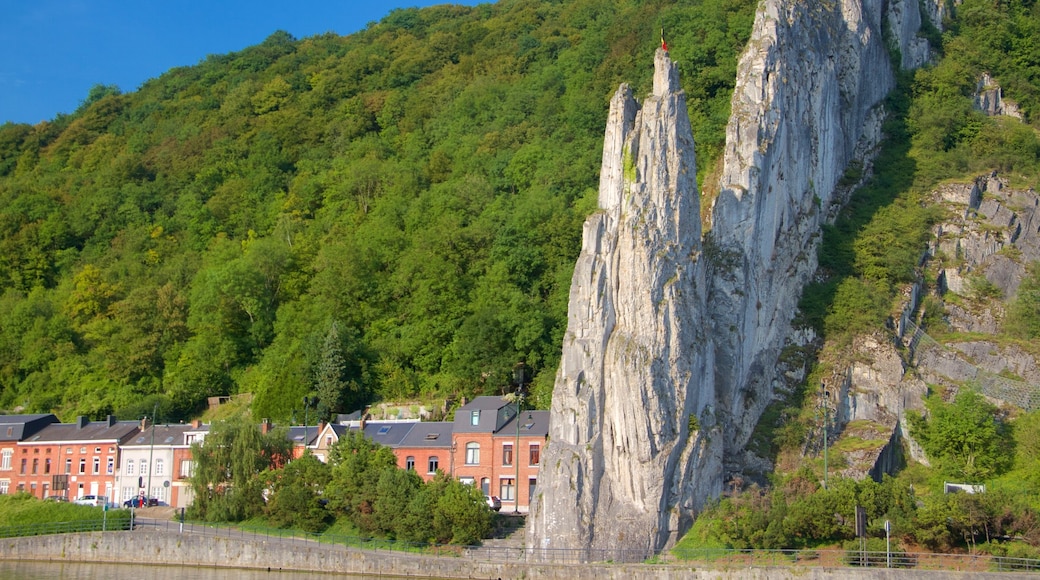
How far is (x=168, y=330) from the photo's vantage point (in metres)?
92.4

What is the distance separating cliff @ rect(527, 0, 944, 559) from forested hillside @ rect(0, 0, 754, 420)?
503 inches

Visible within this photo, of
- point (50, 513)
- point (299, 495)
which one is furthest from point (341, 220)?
point (299, 495)

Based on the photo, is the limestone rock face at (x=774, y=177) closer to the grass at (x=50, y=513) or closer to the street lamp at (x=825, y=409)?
the street lamp at (x=825, y=409)

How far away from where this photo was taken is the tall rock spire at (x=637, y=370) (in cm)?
5100

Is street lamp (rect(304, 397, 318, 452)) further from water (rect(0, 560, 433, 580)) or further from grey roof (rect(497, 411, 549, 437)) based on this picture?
water (rect(0, 560, 433, 580))

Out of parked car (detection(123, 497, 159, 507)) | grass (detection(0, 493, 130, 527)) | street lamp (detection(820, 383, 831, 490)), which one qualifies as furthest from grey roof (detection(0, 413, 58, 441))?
street lamp (detection(820, 383, 831, 490))

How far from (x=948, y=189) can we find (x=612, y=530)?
3691cm

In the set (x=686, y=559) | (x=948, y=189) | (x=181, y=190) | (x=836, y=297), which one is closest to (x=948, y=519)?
(x=686, y=559)

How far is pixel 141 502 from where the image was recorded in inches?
2736

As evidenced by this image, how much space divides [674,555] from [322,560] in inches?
623

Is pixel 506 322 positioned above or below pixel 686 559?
above

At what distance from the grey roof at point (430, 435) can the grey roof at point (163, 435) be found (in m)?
16.0

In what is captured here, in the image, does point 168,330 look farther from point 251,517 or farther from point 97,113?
point 97,113

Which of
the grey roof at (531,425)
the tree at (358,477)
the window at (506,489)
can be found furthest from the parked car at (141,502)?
the grey roof at (531,425)
